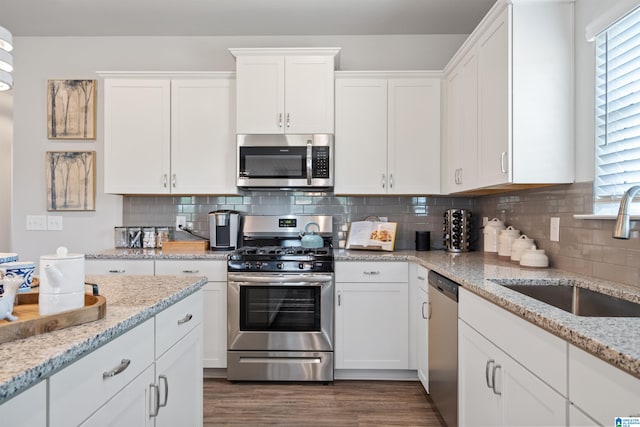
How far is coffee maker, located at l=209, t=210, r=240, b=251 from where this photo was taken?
3.22 metres

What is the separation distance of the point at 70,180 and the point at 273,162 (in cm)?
186

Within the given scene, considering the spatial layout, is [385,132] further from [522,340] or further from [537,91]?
[522,340]

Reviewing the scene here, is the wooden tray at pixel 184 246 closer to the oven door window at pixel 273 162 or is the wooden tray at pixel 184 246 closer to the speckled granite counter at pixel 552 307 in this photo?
the oven door window at pixel 273 162

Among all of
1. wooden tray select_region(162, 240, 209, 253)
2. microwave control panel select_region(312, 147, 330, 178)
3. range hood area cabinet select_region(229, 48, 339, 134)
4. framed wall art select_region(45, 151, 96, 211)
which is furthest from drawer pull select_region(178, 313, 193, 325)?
framed wall art select_region(45, 151, 96, 211)

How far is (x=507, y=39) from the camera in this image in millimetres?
2053

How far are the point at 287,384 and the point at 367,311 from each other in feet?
2.47

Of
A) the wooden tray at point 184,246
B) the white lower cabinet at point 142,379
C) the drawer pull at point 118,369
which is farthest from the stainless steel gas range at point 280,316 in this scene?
the drawer pull at point 118,369

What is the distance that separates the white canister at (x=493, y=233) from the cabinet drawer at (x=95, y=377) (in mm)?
2377

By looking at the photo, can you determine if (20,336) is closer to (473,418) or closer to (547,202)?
(473,418)

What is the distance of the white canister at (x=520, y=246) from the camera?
2.41 m

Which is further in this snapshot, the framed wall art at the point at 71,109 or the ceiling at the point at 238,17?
the framed wall art at the point at 71,109

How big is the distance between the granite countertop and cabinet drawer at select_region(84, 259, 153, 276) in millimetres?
1398

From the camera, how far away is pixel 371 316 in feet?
9.52

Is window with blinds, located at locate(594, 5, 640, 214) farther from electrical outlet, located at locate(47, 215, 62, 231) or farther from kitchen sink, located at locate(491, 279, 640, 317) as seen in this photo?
electrical outlet, located at locate(47, 215, 62, 231)
